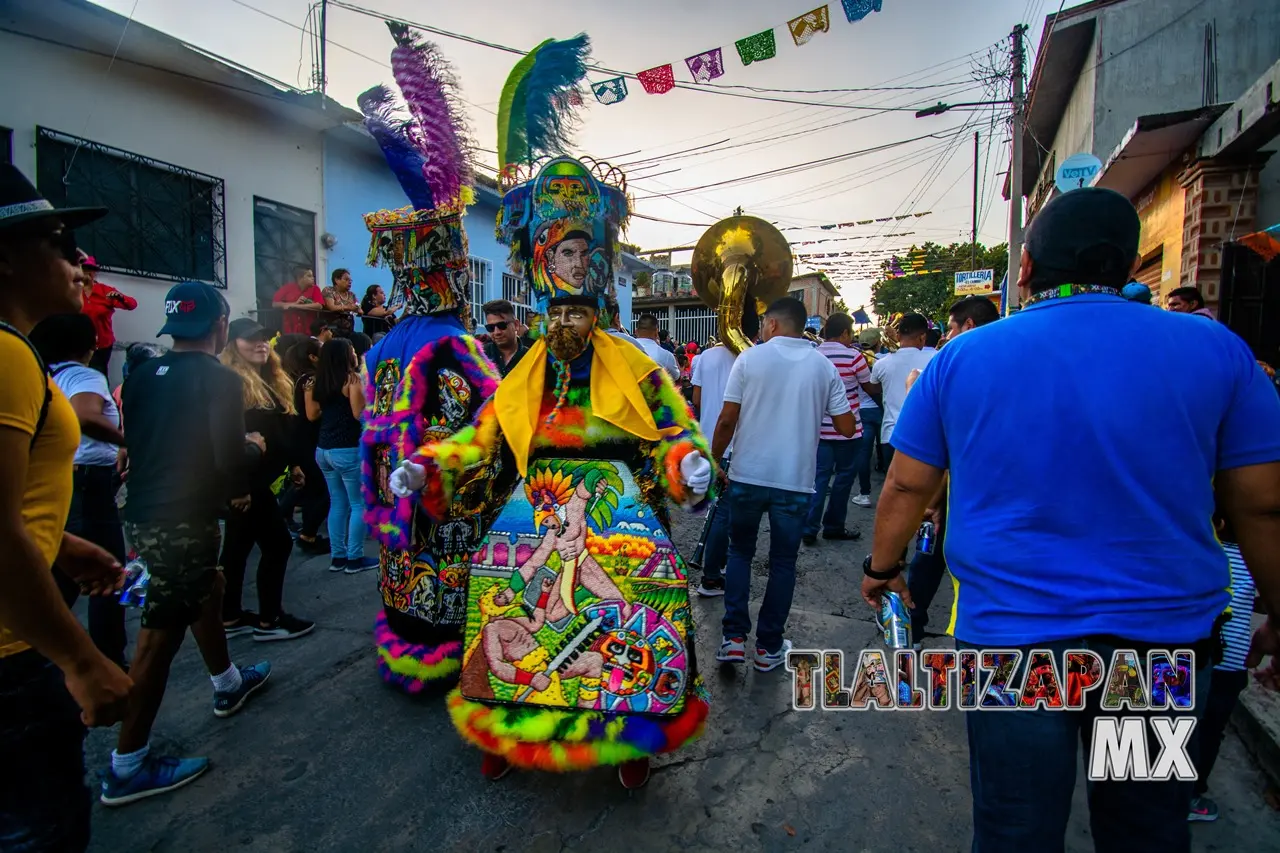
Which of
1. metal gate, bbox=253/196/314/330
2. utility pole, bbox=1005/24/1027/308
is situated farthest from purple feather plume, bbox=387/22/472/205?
utility pole, bbox=1005/24/1027/308

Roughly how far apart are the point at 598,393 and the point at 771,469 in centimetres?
127

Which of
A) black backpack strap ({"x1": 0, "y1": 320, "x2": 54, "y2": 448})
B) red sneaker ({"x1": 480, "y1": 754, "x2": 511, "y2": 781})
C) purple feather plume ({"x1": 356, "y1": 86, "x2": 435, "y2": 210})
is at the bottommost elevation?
red sneaker ({"x1": 480, "y1": 754, "x2": 511, "y2": 781})

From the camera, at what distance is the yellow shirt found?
1.27 meters

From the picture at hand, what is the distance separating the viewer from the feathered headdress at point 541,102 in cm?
302

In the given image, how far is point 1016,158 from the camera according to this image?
45.7 feet

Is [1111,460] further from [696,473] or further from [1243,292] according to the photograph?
[1243,292]

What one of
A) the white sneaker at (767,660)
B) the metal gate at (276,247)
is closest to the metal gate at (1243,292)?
the white sneaker at (767,660)

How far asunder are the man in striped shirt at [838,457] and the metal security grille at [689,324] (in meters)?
18.8

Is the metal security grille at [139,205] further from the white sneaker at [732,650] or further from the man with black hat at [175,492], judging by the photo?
the white sneaker at [732,650]

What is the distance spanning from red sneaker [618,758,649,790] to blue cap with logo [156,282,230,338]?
2.46m

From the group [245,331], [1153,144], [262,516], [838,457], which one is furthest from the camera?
[1153,144]

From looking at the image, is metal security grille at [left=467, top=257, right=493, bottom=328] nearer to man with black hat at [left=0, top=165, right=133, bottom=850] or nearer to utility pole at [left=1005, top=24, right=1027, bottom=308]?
utility pole at [left=1005, top=24, right=1027, bottom=308]

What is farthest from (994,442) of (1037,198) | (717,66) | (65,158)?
(1037,198)

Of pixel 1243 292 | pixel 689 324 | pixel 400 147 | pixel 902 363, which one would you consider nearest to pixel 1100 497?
pixel 400 147
